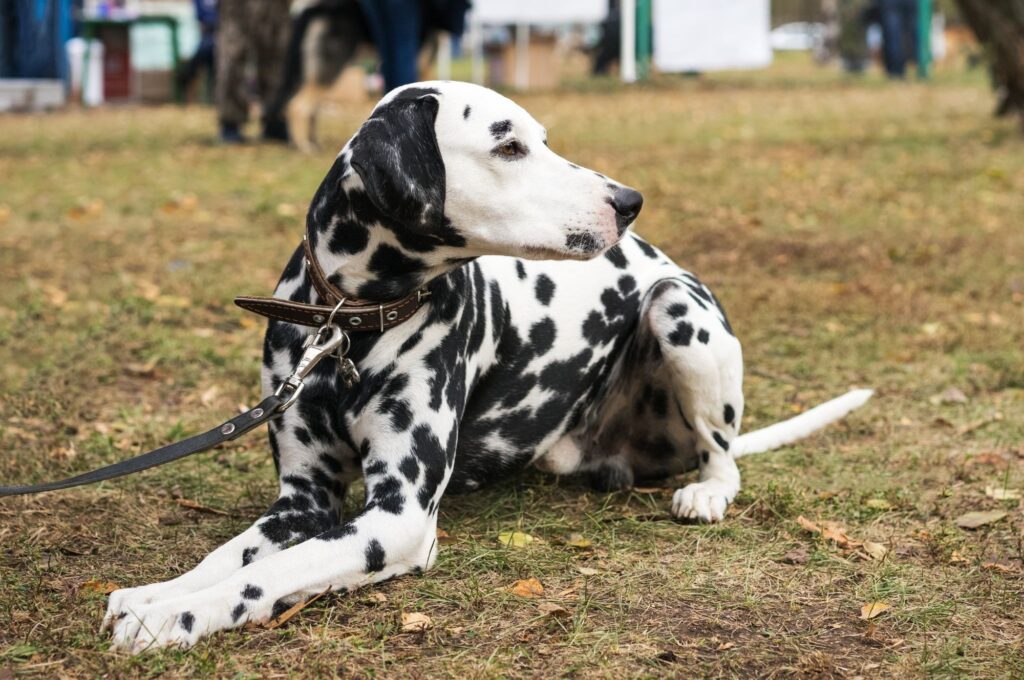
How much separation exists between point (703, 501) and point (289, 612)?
1402 millimetres

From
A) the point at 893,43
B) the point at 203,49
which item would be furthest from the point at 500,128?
the point at 893,43

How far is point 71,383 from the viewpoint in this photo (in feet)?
16.7

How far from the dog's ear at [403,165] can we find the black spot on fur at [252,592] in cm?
91

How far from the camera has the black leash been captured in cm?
297

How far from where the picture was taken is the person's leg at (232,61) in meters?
12.8

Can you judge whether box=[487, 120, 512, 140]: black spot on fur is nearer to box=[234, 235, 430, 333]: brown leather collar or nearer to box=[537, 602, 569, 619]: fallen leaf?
box=[234, 235, 430, 333]: brown leather collar

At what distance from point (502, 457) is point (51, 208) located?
6.83 m

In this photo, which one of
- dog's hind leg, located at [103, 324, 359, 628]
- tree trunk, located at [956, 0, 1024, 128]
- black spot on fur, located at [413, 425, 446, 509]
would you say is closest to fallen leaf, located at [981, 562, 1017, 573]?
black spot on fur, located at [413, 425, 446, 509]

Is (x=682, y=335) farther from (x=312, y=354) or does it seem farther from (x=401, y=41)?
(x=401, y=41)

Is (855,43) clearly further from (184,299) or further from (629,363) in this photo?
(629,363)

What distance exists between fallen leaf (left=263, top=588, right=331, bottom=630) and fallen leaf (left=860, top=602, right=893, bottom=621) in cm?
131

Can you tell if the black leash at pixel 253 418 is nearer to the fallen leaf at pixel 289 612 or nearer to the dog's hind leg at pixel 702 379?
the fallen leaf at pixel 289 612

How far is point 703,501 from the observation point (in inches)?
148

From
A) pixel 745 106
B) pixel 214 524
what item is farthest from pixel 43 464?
pixel 745 106
